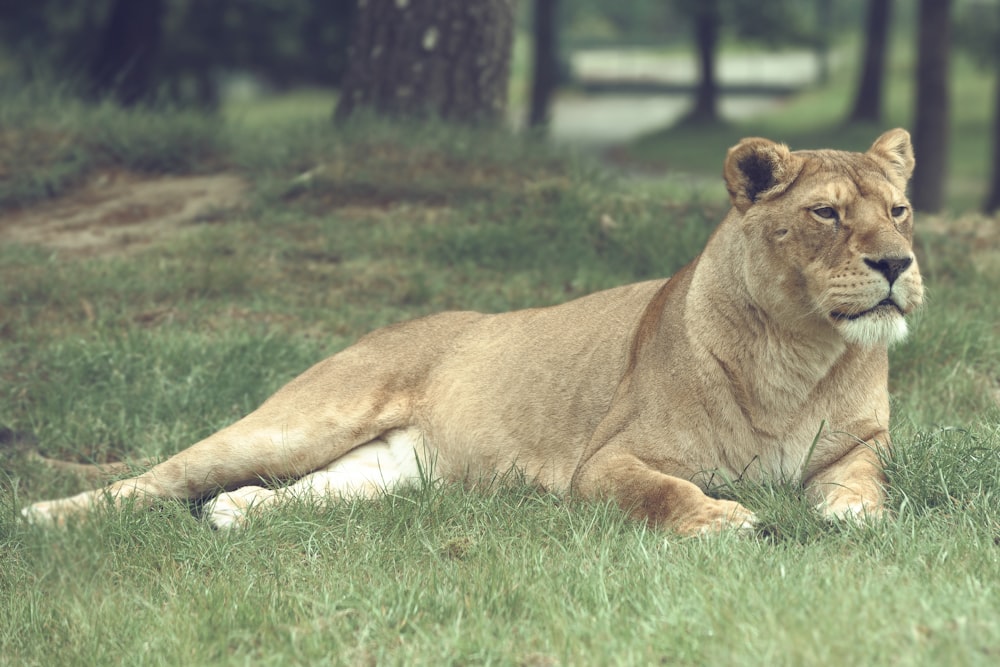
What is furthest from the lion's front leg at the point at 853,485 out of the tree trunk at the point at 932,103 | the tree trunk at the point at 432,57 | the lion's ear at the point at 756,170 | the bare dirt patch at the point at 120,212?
the tree trunk at the point at 932,103

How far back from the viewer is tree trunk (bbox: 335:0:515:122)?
28.9ft

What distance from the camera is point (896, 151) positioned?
4.80m

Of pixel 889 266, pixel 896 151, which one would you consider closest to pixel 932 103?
pixel 896 151

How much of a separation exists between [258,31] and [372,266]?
40.4 ft

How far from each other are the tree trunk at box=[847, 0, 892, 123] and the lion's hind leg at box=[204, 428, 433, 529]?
68.8ft

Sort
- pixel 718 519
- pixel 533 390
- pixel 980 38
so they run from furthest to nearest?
pixel 980 38 < pixel 533 390 < pixel 718 519

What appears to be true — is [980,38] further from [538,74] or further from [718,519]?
[718,519]

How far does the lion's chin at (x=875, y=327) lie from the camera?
4176 mm

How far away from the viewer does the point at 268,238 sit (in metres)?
7.81

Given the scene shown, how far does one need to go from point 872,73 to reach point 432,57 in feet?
60.5

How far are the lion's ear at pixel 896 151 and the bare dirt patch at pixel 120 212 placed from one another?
4541mm

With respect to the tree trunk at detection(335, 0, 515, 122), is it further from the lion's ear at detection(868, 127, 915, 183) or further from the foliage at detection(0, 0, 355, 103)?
the foliage at detection(0, 0, 355, 103)

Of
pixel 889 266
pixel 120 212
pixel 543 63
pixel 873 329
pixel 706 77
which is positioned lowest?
pixel 706 77

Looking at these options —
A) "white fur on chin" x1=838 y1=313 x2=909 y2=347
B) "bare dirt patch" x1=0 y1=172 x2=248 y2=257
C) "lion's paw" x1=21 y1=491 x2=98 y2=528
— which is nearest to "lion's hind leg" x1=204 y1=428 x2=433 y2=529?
"lion's paw" x1=21 y1=491 x2=98 y2=528
